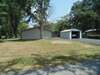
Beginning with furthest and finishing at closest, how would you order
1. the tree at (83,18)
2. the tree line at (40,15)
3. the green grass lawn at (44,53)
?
the tree at (83,18) < the tree line at (40,15) < the green grass lawn at (44,53)

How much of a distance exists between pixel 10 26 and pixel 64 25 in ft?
81.8

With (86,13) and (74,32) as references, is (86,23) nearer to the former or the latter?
(86,13)

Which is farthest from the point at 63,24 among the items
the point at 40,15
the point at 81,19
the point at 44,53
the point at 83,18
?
the point at 44,53

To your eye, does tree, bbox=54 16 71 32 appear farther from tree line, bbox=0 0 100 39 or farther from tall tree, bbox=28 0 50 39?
tall tree, bbox=28 0 50 39

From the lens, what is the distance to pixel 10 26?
222 ft

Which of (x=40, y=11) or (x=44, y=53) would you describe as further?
(x=40, y=11)

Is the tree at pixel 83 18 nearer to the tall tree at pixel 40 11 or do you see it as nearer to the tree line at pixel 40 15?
the tree line at pixel 40 15

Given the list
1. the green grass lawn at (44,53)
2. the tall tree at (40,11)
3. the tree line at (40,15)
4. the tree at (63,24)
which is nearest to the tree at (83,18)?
the tree line at (40,15)

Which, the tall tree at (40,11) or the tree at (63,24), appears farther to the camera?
the tree at (63,24)

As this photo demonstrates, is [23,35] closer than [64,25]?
Yes

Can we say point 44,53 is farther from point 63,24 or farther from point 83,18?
point 63,24

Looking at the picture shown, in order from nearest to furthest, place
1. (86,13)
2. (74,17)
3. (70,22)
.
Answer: (86,13)
(74,17)
(70,22)

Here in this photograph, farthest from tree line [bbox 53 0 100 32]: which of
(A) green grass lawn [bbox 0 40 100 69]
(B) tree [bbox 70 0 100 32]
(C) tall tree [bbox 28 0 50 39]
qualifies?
(A) green grass lawn [bbox 0 40 100 69]

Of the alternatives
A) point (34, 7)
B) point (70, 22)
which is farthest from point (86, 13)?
point (34, 7)
